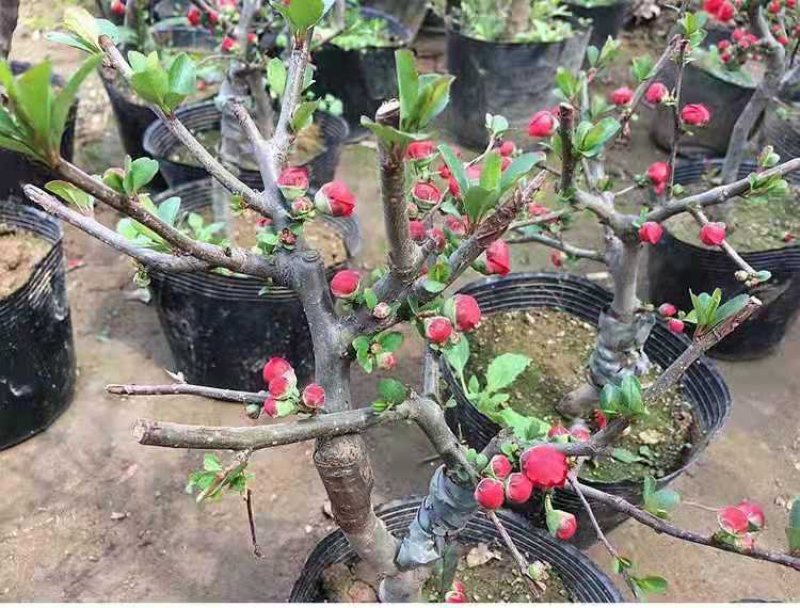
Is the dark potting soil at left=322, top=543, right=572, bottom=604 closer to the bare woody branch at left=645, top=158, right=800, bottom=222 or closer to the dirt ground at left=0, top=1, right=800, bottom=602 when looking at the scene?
the dirt ground at left=0, top=1, right=800, bottom=602

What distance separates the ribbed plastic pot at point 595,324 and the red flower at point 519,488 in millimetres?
664

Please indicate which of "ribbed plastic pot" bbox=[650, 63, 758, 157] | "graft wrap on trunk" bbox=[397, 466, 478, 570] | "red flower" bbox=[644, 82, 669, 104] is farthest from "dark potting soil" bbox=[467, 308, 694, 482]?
"ribbed plastic pot" bbox=[650, 63, 758, 157]

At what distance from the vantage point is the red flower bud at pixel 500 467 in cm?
112

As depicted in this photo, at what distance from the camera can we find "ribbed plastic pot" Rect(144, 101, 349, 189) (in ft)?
9.02

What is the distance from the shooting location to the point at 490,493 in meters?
1.08

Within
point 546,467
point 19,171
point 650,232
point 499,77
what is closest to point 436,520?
point 546,467

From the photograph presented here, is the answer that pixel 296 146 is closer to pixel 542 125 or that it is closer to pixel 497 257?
pixel 542 125

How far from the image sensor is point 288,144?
4.06 ft

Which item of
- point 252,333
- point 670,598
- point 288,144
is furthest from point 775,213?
point 288,144

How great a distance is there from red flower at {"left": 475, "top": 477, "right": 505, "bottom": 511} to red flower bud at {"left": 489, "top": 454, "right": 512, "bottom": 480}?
3 centimetres

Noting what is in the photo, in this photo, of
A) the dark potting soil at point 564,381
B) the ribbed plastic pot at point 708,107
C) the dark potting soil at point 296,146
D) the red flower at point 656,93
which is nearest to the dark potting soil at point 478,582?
the dark potting soil at point 564,381

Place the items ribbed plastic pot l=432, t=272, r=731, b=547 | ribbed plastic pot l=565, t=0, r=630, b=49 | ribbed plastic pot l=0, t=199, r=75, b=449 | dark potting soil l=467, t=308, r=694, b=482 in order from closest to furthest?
ribbed plastic pot l=432, t=272, r=731, b=547 < dark potting soil l=467, t=308, r=694, b=482 < ribbed plastic pot l=0, t=199, r=75, b=449 < ribbed plastic pot l=565, t=0, r=630, b=49

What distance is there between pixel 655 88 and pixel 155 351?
179 centimetres

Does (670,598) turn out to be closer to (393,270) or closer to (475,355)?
(475,355)
